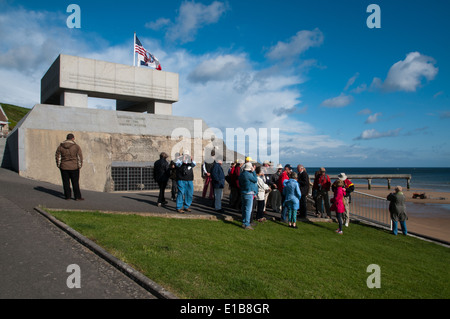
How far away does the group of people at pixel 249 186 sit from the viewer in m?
9.05

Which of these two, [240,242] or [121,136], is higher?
[121,136]

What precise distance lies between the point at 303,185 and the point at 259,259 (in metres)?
6.01

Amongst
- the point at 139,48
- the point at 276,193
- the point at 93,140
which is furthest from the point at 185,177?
the point at 139,48

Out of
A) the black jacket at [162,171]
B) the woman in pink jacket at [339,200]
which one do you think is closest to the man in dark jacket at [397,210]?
the woman in pink jacket at [339,200]

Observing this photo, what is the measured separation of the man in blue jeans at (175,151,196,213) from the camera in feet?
31.6

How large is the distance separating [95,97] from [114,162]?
450cm

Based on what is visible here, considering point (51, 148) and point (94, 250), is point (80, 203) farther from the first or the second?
point (51, 148)

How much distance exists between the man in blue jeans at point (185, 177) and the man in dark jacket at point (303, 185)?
4002 millimetres

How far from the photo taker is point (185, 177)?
967 centimetres

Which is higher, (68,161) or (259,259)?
(68,161)

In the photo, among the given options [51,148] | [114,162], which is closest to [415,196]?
[114,162]

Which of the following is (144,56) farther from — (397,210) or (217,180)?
(397,210)

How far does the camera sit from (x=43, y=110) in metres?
14.1

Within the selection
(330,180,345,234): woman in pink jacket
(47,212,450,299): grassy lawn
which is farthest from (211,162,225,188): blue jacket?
(330,180,345,234): woman in pink jacket
